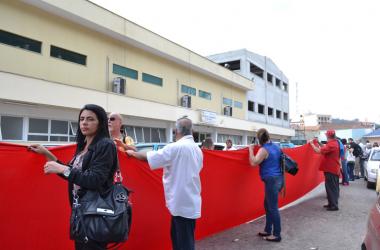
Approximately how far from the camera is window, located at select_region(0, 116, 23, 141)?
1625 centimetres

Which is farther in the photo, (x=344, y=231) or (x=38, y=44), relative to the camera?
(x=38, y=44)

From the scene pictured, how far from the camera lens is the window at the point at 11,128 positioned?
16250mm

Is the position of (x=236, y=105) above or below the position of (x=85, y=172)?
above

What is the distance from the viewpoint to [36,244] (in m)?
3.30

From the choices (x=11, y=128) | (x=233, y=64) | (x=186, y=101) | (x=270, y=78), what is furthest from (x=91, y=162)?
(x=270, y=78)

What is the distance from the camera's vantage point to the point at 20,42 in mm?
17078

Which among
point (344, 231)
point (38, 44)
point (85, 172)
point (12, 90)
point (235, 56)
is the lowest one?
point (344, 231)

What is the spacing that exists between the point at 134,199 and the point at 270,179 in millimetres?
2364

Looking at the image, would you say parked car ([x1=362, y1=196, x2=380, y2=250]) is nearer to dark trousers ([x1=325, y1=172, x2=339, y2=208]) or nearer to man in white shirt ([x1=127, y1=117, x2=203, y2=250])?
man in white shirt ([x1=127, y1=117, x2=203, y2=250])

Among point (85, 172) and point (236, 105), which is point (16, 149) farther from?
point (236, 105)

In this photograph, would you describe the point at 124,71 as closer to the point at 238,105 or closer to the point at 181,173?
the point at 238,105

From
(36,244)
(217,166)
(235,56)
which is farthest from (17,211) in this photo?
(235,56)

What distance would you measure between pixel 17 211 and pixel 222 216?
3506 mm

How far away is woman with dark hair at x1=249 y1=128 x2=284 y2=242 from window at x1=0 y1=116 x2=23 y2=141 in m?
14.0
